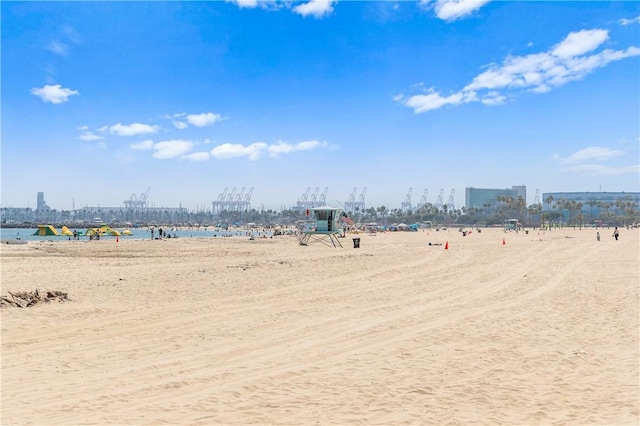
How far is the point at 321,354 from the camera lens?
A: 8.37 m

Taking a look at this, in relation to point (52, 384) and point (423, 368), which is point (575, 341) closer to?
point (423, 368)

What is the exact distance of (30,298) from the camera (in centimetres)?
1230

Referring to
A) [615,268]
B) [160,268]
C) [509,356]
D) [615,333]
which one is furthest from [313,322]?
[615,268]

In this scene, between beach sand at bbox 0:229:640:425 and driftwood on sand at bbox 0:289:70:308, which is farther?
driftwood on sand at bbox 0:289:70:308

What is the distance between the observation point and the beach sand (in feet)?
19.3

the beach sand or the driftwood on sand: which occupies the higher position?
the driftwood on sand

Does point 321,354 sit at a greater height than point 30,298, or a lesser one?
lesser

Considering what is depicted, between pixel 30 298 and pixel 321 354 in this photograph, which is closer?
pixel 321 354

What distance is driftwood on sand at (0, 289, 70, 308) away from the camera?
465 inches

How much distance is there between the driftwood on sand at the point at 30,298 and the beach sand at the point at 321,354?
35 centimetres

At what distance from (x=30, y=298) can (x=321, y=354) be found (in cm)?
878

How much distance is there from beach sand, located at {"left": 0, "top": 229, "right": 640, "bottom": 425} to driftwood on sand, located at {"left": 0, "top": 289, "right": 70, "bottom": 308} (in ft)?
1.15

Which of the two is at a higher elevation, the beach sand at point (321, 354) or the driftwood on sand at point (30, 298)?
the driftwood on sand at point (30, 298)

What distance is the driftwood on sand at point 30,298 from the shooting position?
38.8 feet
